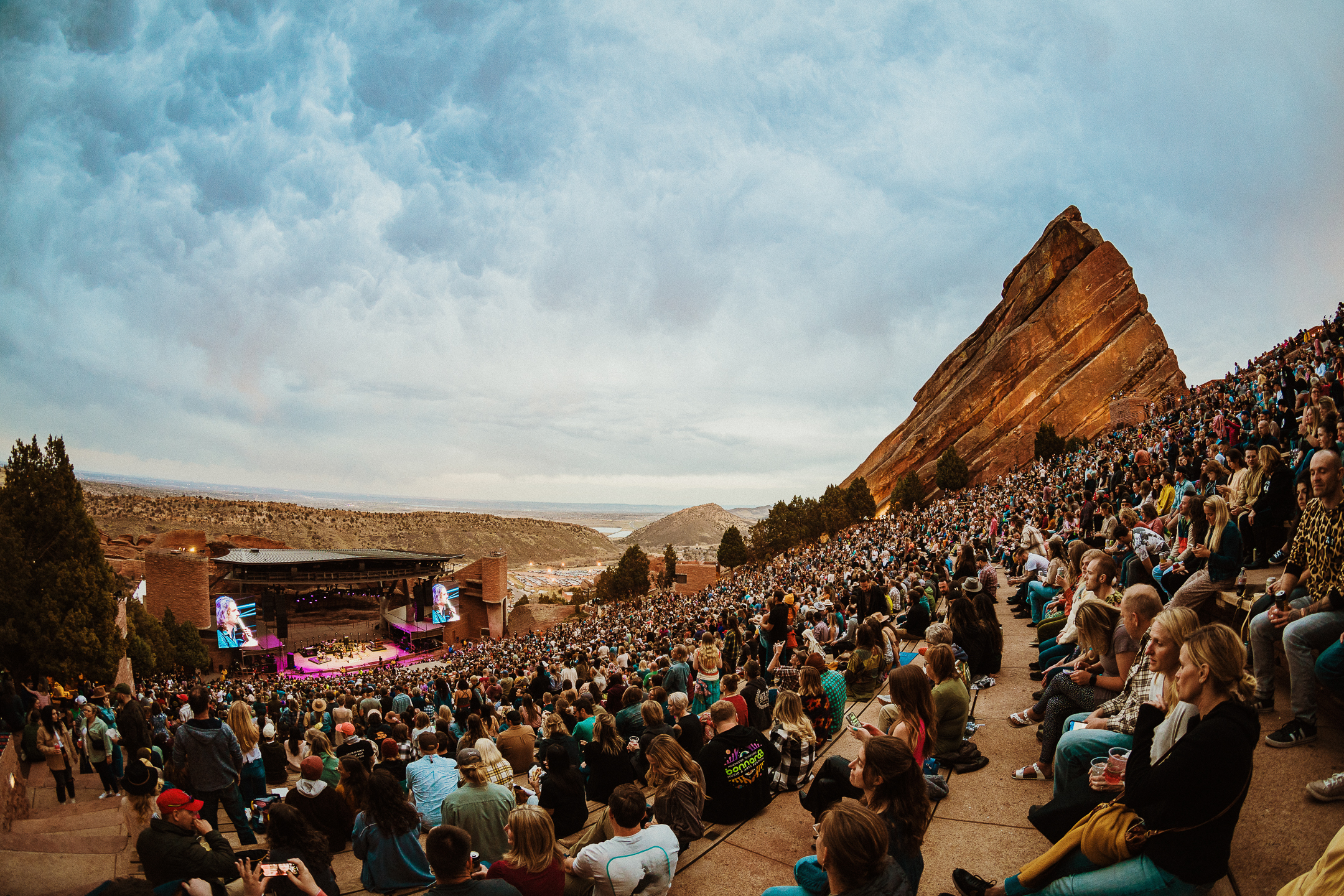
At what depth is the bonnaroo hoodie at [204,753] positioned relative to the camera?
590cm

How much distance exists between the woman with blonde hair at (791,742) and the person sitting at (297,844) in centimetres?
312

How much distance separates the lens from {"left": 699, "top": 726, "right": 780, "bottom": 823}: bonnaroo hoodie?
4.72 meters

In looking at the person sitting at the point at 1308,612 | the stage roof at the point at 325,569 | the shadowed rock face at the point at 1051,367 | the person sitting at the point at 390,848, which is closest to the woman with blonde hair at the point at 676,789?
the person sitting at the point at 390,848

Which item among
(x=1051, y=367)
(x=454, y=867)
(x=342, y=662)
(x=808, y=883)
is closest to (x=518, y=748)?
(x=454, y=867)

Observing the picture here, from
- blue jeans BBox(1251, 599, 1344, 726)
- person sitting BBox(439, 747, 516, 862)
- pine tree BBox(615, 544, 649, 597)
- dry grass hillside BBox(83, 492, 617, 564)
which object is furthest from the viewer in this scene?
dry grass hillside BBox(83, 492, 617, 564)

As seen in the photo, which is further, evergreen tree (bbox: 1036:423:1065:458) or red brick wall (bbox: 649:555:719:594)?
red brick wall (bbox: 649:555:719:594)

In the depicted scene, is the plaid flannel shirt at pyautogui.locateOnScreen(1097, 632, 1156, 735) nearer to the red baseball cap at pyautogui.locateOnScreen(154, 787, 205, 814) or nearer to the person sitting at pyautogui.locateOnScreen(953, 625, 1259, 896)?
the person sitting at pyautogui.locateOnScreen(953, 625, 1259, 896)

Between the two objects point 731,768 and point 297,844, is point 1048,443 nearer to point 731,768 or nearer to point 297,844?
point 731,768

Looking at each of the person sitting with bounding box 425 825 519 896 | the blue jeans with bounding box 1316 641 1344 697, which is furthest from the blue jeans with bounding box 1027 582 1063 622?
the person sitting with bounding box 425 825 519 896

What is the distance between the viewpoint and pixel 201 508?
339 feet

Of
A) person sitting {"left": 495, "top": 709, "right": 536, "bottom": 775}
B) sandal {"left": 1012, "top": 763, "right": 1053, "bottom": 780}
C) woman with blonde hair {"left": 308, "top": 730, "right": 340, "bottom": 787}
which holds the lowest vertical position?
person sitting {"left": 495, "top": 709, "right": 536, "bottom": 775}

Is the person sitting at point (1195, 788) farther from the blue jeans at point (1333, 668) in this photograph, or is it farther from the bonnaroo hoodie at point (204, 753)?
the bonnaroo hoodie at point (204, 753)

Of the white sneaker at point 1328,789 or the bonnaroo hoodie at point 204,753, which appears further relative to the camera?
the bonnaroo hoodie at point 204,753

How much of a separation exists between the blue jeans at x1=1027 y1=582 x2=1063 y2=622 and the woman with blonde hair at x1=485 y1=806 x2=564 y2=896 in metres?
7.35
